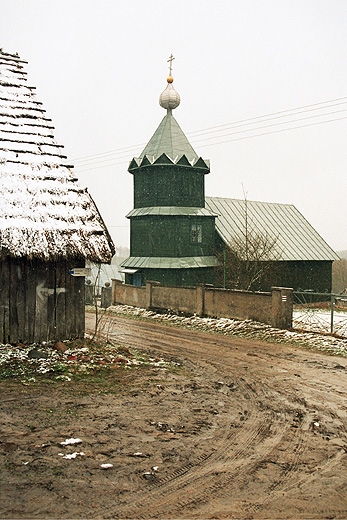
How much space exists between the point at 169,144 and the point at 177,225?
5.12 meters

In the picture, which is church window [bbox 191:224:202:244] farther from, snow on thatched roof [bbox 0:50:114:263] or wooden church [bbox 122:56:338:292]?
snow on thatched roof [bbox 0:50:114:263]

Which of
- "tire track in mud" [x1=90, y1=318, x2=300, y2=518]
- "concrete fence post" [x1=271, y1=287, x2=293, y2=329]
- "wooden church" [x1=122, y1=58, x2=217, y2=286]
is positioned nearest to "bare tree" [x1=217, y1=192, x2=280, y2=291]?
"wooden church" [x1=122, y1=58, x2=217, y2=286]

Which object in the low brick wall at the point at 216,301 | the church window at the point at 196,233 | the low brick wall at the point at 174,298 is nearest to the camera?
the low brick wall at the point at 216,301

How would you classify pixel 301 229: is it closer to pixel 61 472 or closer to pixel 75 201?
pixel 75 201

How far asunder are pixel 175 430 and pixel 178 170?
2382 cm

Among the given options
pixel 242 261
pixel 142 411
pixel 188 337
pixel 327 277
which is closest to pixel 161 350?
pixel 188 337

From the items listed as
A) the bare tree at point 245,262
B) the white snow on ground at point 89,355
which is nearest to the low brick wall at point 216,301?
the white snow on ground at point 89,355

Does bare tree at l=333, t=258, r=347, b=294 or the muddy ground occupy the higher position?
bare tree at l=333, t=258, r=347, b=294

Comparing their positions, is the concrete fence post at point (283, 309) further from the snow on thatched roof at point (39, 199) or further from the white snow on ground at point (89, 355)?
the snow on thatched roof at point (39, 199)

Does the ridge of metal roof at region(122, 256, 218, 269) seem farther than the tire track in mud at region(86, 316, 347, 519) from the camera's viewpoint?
Yes

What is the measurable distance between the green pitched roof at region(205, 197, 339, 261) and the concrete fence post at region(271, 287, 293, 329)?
513 inches

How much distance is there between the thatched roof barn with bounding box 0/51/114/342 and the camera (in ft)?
37.7

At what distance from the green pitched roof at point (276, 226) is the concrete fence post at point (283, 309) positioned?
13.0 meters

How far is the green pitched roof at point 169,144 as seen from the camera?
29.4 m
